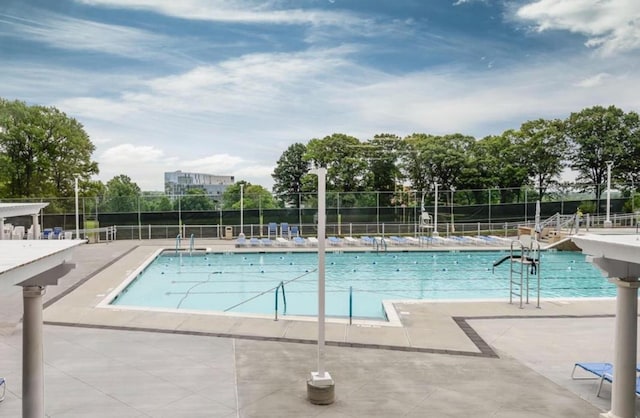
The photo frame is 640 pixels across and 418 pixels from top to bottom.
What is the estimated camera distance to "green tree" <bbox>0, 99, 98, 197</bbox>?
34.1 meters

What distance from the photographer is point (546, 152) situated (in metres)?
39.4

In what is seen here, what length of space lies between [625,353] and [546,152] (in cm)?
3885

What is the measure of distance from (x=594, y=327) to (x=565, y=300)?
233 centimetres

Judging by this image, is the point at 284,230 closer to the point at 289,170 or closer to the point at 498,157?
the point at 289,170

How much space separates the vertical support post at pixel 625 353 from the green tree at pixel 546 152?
125 ft

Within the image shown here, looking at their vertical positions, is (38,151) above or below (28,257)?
above

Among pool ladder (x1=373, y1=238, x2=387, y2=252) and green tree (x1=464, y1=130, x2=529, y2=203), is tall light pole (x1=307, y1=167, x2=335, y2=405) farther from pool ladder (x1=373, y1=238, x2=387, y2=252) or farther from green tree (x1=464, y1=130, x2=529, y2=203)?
green tree (x1=464, y1=130, x2=529, y2=203)

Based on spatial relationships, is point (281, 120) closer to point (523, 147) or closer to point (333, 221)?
point (333, 221)

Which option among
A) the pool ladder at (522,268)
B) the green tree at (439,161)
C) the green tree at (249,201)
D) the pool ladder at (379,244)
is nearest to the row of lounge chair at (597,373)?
the pool ladder at (522,268)

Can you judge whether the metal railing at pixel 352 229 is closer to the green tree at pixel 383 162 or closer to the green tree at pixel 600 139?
the green tree at pixel 600 139

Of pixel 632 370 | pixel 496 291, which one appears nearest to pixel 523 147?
pixel 496 291

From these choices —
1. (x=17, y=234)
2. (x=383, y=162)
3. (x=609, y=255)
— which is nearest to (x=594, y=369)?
(x=609, y=255)

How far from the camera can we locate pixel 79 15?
112 feet

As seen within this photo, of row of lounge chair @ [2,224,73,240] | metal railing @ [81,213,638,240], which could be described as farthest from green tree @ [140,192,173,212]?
row of lounge chair @ [2,224,73,240]
